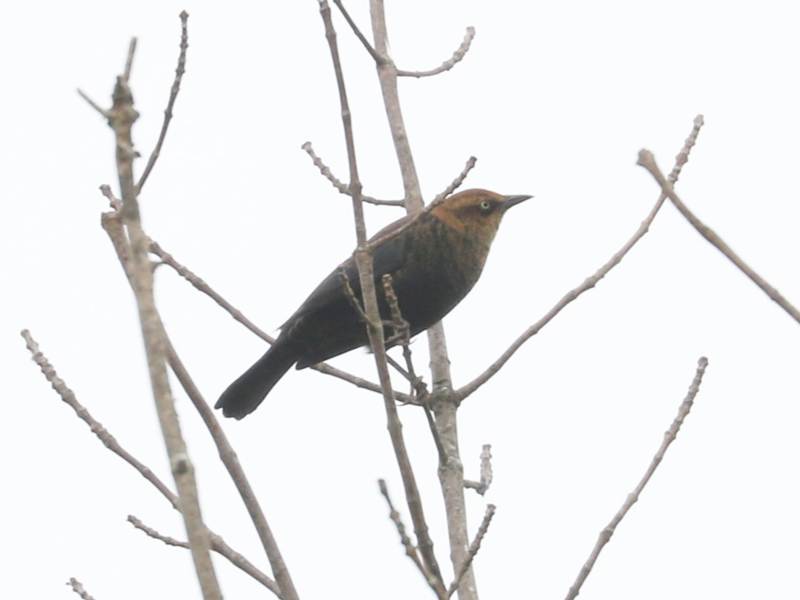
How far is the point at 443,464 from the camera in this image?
3281 mm

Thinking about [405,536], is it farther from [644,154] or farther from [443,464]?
[644,154]

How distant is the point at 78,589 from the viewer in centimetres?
268

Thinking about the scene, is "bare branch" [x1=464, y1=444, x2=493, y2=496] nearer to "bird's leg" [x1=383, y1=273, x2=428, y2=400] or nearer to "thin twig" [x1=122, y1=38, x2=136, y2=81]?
"bird's leg" [x1=383, y1=273, x2=428, y2=400]

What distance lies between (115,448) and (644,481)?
1.35 meters

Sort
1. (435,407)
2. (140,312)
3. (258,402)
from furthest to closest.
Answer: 1. (258,402)
2. (435,407)
3. (140,312)

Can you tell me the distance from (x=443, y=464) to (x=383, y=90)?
157 cm

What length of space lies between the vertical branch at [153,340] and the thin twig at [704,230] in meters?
0.69

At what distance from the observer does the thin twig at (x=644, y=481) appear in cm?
267

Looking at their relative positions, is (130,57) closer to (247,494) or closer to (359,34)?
(247,494)

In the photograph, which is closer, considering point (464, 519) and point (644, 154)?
point (644, 154)

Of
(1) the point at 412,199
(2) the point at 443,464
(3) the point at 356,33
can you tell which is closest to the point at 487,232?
(1) the point at 412,199

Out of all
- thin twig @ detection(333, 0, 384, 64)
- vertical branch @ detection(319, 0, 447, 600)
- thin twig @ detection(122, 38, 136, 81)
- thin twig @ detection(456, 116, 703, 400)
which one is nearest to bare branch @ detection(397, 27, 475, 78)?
thin twig @ detection(333, 0, 384, 64)

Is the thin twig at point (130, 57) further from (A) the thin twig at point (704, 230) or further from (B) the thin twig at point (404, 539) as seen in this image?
(B) the thin twig at point (404, 539)

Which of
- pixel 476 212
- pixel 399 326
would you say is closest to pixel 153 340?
pixel 399 326
